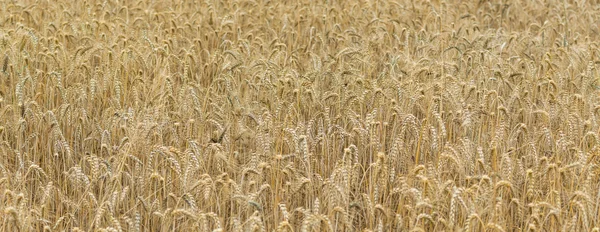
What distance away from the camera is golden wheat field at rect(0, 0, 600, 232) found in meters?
3.13

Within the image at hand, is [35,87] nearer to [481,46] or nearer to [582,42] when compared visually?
[481,46]

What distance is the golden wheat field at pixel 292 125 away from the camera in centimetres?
313

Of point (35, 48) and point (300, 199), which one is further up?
point (35, 48)

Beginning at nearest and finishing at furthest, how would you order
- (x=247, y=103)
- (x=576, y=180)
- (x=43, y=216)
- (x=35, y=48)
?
(x=43, y=216), (x=576, y=180), (x=247, y=103), (x=35, y=48)

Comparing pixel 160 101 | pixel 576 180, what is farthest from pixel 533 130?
pixel 160 101

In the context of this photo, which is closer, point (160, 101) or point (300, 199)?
point (300, 199)

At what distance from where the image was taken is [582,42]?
236 inches

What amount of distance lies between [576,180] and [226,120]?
175 cm

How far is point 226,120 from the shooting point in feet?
13.5

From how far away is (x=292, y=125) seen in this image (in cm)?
396

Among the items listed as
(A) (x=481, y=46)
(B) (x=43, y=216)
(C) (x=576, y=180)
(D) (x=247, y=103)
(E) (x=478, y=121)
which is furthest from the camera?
(A) (x=481, y=46)

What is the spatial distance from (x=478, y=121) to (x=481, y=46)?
177 cm

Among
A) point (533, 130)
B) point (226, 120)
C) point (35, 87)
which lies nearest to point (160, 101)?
point (226, 120)

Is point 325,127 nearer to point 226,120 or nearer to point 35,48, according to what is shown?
point 226,120
